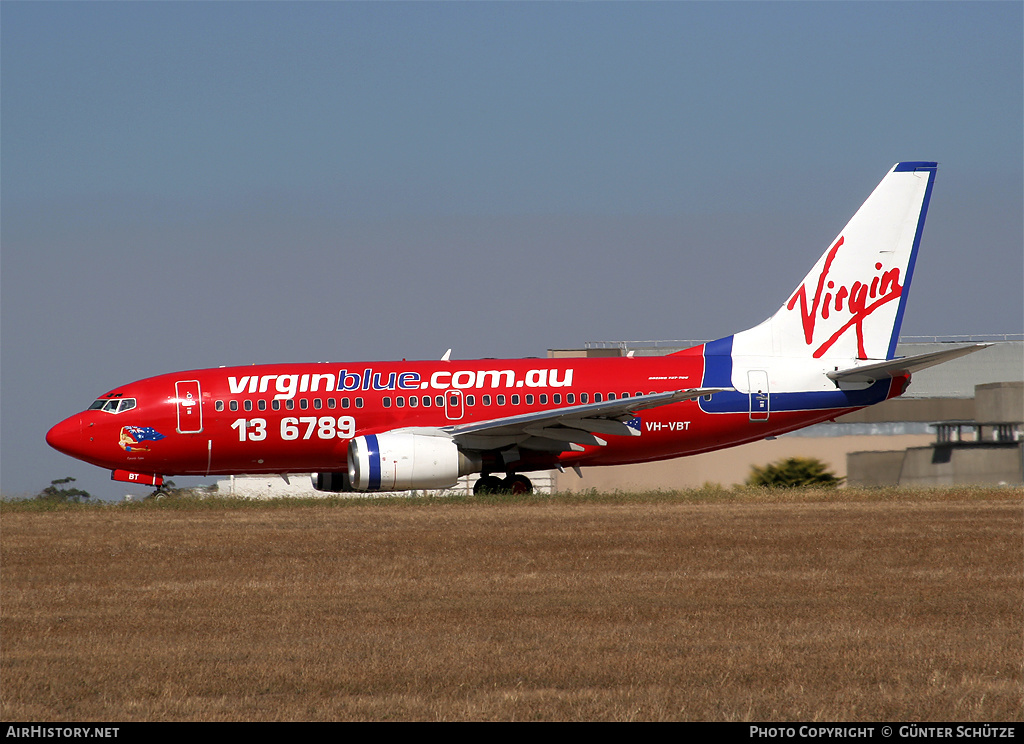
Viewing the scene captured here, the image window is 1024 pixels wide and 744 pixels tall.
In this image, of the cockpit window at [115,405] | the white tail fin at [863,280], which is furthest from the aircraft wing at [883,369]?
the cockpit window at [115,405]

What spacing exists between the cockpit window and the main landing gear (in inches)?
286

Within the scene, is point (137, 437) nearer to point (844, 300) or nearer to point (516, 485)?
point (516, 485)

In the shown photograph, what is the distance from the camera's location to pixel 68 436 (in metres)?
24.5

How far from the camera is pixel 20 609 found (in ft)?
36.7

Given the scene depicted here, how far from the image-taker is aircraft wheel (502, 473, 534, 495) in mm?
25625

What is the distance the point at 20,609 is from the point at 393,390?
14.3 m

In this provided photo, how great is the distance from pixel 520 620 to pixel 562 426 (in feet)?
46.7

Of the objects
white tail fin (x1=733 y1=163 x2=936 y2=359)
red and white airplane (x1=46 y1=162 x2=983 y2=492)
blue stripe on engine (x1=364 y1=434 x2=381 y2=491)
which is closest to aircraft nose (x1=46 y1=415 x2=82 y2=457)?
red and white airplane (x1=46 y1=162 x2=983 y2=492)

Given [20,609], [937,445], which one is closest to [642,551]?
[20,609]

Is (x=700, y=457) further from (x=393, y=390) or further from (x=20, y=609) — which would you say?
(x=20, y=609)

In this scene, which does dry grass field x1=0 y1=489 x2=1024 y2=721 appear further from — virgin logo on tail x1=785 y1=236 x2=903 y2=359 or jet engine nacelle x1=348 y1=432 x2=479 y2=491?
virgin logo on tail x1=785 y1=236 x2=903 y2=359

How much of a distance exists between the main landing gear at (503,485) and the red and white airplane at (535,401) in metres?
0.03

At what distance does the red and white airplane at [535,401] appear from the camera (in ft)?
79.8

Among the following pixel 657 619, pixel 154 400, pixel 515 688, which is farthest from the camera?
pixel 154 400
